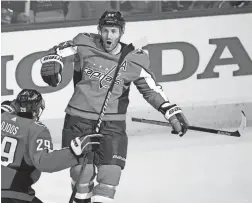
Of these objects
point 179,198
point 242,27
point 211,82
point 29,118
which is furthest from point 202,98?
point 29,118

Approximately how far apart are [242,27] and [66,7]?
122cm

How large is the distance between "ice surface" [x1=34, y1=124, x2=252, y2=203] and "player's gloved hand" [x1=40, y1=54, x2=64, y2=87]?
3.20 feet

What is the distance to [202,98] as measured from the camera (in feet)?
20.0

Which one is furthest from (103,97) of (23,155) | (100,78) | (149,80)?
(23,155)

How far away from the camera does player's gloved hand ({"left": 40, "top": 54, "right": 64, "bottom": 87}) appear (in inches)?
151

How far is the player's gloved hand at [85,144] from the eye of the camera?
336 cm

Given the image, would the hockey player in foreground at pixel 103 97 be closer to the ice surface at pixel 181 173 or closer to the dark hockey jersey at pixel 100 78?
the dark hockey jersey at pixel 100 78

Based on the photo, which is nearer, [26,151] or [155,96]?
[26,151]

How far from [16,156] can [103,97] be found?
26.5 inches

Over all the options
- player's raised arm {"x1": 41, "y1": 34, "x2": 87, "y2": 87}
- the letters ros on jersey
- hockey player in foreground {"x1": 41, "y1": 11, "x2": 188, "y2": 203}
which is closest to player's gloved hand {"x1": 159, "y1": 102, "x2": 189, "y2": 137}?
hockey player in foreground {"x1": 41, "y1": 11, "x2": 188, "y2": 203}

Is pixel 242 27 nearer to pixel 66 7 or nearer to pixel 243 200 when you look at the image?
pixel 66 7

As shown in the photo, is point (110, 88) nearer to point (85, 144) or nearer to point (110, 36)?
point (110, 36)

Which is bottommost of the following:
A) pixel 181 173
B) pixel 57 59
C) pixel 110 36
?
pixel 181 173

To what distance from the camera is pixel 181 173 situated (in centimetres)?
509
